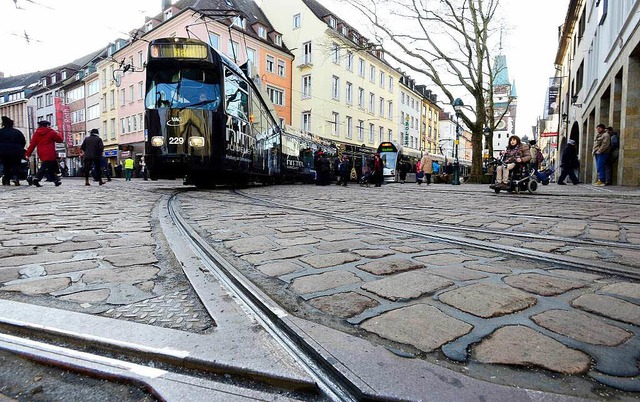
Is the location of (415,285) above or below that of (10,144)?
below

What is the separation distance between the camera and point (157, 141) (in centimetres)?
980

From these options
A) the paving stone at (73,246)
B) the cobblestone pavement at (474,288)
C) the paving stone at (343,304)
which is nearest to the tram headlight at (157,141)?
the cobblestone pavement at (474,288)

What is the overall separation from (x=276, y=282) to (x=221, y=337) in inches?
29.9

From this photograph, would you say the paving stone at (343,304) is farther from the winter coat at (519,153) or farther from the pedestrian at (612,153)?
the pedestrian at (612,153)

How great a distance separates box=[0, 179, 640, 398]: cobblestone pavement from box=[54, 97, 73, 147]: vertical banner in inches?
2063

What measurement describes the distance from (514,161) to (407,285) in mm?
9452

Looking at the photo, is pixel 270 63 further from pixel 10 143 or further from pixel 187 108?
pixel 187 108

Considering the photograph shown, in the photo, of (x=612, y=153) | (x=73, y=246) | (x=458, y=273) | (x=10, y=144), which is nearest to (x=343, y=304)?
(x=458, y=273)

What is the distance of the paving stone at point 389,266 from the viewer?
232 cm

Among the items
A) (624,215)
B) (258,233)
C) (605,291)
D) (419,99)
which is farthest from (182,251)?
(419,99)

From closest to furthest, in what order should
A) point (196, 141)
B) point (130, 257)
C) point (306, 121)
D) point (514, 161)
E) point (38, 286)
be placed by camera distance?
point (38, 286)
point (130, 257)
point (196, 141)
point (514, 161)
point (306, 121)

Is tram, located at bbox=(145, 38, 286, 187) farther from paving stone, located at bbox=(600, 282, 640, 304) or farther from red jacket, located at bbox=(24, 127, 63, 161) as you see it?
paving stone, located at bbox=(600, 282, 640, 304)

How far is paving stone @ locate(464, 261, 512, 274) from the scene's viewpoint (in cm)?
234

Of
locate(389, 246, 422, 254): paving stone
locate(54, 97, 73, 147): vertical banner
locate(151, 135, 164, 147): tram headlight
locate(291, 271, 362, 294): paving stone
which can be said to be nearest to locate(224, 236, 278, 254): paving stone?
locate(291, 271, 362, 294): paving stone
